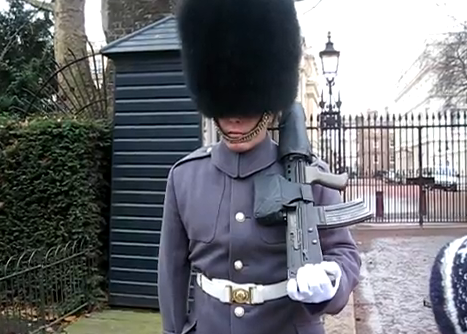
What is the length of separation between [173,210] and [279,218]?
1.47 feet

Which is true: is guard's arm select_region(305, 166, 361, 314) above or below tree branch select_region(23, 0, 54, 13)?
below

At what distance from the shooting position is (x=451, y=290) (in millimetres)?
950

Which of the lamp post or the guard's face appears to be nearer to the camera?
the guard's face

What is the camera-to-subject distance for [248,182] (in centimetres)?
227

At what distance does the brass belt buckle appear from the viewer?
2168 millimetres

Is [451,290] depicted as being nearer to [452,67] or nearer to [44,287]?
[44,287]

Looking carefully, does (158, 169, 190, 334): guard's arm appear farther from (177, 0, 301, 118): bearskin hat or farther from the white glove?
the white glove

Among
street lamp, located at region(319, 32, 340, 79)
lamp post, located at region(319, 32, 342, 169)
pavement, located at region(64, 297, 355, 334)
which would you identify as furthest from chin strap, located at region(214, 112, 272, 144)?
street lamp, located at region(319, 32, 340, 79)

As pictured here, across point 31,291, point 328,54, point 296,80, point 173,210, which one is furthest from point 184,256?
point 328,54

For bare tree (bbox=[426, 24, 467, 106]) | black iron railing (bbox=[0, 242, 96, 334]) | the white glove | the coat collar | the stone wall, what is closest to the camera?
the white glove

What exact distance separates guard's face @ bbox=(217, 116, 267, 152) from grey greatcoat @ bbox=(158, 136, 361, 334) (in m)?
0.03

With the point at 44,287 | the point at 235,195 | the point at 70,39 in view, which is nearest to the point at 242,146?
the point at 235,195

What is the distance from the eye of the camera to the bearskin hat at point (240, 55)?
92.9 inches

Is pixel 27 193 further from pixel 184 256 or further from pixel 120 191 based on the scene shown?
pixel 184 256
